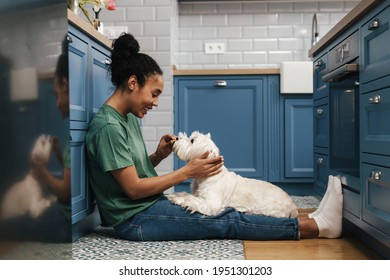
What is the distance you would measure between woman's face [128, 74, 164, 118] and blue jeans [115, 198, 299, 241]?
15.7 inches

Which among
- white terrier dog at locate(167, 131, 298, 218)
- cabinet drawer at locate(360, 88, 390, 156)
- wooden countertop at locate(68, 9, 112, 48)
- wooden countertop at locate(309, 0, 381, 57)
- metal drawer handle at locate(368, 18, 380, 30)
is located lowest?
white terrier dog at locate(167, 131, 298, 218)

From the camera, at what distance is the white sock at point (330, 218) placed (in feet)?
6.51

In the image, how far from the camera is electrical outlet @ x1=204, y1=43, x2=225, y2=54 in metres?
3.97

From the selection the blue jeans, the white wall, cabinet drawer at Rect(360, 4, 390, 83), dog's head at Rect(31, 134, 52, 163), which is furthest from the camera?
the white wall

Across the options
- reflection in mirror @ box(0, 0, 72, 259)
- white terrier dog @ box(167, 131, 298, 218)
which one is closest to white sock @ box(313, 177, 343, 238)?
white terrier dog @ box(167, 131, 298, 218)

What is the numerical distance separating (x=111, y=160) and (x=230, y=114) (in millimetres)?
1835

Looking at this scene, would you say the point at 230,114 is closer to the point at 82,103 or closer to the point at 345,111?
the point at 345,111

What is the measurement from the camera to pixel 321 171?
258cm

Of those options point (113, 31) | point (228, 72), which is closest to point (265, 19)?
point (228, 72)

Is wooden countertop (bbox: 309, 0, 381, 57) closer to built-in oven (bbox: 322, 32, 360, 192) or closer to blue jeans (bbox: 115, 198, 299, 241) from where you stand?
built-in oven (bbox: 322, 32, 360, 192)
